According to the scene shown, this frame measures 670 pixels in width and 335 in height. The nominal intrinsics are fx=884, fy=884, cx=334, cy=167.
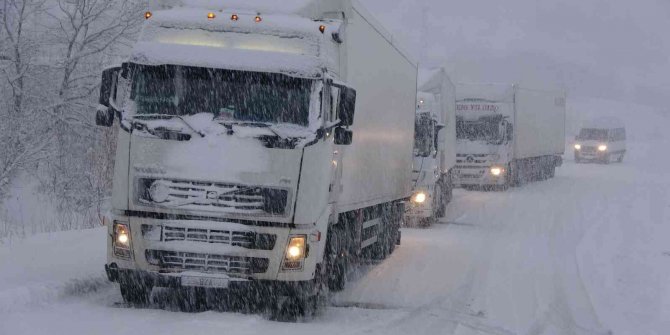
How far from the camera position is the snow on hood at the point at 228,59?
29.9 ft

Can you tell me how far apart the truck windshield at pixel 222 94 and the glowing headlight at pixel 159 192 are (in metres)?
0.76

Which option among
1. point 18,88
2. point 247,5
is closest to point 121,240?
point 247,5

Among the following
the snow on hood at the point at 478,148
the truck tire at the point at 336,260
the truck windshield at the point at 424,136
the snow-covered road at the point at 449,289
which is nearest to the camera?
the snow-covered road at the point at 449,289

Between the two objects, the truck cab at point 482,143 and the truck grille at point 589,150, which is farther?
the truck grille at point 589,150

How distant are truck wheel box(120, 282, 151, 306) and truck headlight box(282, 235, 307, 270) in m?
1.60

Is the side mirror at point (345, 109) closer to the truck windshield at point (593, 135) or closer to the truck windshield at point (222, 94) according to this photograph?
the truck windshield at point (222, 94)

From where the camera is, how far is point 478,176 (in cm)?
3269

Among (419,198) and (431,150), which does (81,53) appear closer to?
(431,150)

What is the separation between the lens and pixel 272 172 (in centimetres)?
890

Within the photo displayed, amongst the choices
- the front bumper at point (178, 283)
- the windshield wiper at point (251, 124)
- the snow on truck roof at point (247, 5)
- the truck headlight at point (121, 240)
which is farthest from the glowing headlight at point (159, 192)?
the snow on truck roof at point (247, 5)

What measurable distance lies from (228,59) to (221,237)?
1846 mm

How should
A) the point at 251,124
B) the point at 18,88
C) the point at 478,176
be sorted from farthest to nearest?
the point at 478,176, the point at 18,88, the point at 251,124

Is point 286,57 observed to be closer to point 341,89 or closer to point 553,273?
point 341,89

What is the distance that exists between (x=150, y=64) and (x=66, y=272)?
3.13 metres
